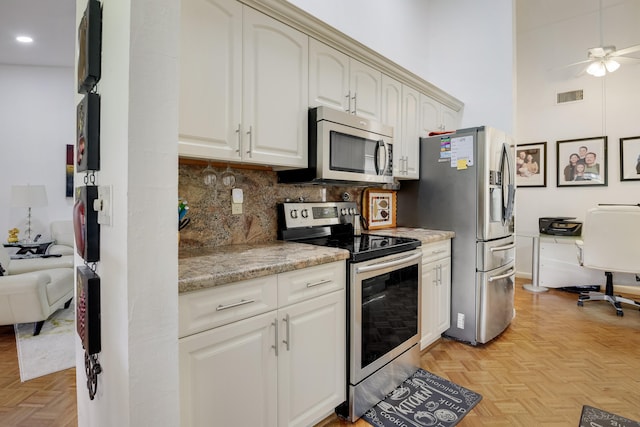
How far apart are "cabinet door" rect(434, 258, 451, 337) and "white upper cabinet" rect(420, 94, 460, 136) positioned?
1.24 meters

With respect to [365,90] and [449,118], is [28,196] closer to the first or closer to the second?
[365,90]

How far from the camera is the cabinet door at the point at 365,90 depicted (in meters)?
2.36

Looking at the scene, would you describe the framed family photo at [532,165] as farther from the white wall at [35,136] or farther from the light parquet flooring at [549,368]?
the white wall at [35,136]

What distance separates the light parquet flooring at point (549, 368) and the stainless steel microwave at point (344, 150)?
140cm

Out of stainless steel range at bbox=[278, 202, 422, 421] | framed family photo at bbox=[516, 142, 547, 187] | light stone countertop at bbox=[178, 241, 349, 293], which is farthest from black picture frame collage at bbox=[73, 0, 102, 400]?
framed family photo at bbox=[516, 142, 547, 187]

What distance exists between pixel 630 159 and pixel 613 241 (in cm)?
140

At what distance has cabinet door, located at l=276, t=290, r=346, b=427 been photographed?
4.88 ft

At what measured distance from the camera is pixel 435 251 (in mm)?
2623

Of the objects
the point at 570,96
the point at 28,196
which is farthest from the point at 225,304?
the point at 570,96

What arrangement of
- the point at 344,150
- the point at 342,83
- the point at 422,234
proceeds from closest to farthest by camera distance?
the point at 344,150, the point at 342,83, the point at 422,234

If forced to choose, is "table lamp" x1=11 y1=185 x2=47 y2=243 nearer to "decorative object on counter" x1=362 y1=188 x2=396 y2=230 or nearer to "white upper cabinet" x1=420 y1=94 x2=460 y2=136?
"decorative object on counter" x1=362 y1=188 x2=396 y2=230

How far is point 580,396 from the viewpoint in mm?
2057

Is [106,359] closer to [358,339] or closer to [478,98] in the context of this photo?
[358,339]

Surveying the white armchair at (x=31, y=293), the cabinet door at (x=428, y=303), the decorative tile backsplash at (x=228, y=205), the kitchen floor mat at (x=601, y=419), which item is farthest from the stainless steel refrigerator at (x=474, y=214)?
the white armchair at (x=31, y=293)
